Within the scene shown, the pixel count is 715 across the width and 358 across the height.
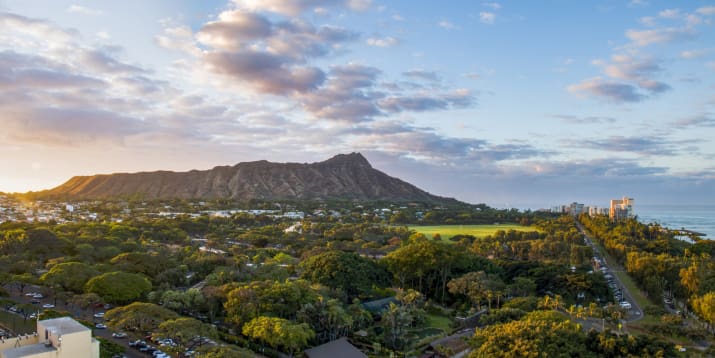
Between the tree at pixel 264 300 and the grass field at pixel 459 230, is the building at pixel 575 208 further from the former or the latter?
the tree at pixel 264 300

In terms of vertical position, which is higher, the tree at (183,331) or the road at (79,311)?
the tree at (183,331)

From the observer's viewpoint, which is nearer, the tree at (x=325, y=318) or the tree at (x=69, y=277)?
the tree at (x=325, y=318)

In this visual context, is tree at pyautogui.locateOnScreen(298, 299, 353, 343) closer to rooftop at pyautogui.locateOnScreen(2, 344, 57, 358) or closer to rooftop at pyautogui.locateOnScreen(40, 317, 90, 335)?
rooftop at pyautogui.locateOnScreen(40, 317, 90, 335)

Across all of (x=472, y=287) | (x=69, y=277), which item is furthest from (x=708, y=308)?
(x=69, y=277)

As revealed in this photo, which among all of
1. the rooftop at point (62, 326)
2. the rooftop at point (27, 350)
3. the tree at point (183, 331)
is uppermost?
the rooftop at point (62, 326)

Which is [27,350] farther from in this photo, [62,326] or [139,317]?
[139,317]

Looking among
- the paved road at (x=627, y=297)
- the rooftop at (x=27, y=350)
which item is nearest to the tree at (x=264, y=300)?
the rooftop at (x=27, y=350)

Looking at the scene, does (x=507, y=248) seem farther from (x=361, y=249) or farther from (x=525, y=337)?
(x=525, y=337)
